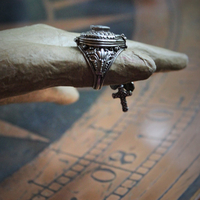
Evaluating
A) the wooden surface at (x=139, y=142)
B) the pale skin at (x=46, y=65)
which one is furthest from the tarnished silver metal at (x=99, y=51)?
the wooden surface at (x=139, y=142)

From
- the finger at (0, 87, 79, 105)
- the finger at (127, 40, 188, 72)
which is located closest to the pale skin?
the finger at (127, 40, 188, 72)

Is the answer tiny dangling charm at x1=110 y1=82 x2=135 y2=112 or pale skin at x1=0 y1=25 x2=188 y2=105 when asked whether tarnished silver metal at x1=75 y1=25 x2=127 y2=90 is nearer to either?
pale skin at x1=0 y1=25 x2=188 y2=105

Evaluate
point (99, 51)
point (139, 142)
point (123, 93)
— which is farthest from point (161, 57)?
point (139, 142)

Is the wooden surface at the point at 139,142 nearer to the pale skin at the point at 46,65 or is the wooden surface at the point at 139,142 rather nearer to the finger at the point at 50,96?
the finger at the point at 50,96

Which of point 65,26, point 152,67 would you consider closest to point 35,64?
point 152,67

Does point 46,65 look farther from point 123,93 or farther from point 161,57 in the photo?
point 161,57

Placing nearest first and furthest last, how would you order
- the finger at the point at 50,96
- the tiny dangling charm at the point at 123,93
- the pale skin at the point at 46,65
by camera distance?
the pale skin at the point at 46,65 < the tiny dangling charm at the point at 123,93 < the finger at the point at 50,96
